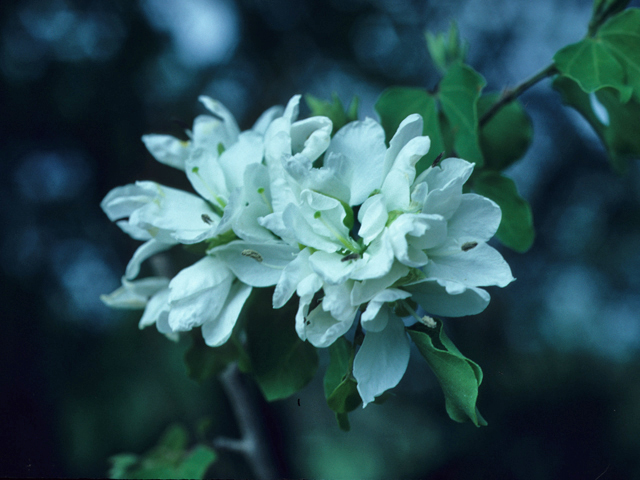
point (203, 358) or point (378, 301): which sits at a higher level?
point (378, 301)

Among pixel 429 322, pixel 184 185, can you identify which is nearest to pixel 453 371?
pixel 429 322

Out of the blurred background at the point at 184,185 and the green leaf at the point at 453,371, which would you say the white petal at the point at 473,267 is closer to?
the green leaf at the point at 453,371

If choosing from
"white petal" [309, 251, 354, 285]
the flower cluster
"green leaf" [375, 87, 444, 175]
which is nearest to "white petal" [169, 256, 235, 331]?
the flower cluster

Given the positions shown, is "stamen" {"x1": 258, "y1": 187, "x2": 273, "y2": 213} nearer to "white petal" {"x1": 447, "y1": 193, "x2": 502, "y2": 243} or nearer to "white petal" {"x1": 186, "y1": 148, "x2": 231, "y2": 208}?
"white petal" {"x1": 186, "y1": 148, "x2": 231, "y2": 208}

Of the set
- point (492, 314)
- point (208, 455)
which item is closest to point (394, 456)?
point (492, 314)

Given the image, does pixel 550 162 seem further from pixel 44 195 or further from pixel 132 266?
pixel 44 195

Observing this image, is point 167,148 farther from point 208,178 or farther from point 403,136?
point 403,136
